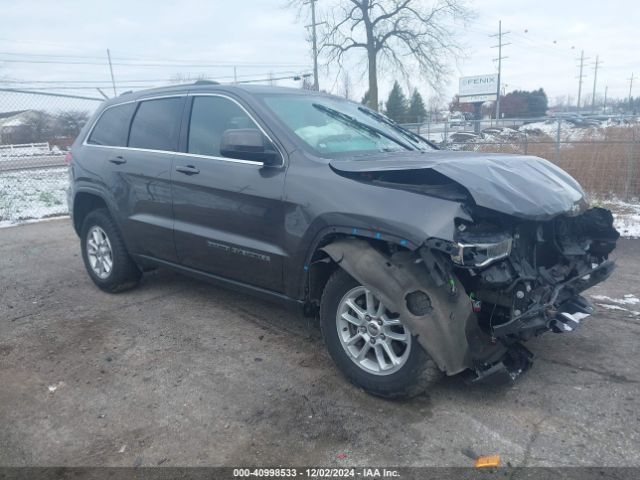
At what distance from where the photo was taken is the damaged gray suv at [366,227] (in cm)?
286

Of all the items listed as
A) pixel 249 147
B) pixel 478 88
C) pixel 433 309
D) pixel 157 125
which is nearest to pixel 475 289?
pixel 433 309

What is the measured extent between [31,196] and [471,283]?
453 inches

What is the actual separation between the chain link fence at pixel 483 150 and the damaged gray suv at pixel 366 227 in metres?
5.72

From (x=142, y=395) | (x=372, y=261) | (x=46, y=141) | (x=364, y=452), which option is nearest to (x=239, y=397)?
(x=142, y=395)

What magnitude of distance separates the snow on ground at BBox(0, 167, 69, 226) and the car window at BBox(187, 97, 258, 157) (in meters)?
6.80

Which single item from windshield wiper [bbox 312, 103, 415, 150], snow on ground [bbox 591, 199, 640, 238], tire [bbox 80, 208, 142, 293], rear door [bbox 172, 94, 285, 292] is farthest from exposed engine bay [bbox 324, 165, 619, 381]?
snow on ground [bbox 591, 199, 640, 238]

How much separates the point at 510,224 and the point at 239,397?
1.91 metres

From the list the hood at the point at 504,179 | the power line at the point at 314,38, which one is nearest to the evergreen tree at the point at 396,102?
the power line at the point at 314,38

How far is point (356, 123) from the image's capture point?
4.28 m

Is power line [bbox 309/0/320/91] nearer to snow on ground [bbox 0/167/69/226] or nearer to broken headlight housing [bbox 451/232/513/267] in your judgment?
snow on ground [bbox 0/167/69/226]

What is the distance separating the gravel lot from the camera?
2.70 metres

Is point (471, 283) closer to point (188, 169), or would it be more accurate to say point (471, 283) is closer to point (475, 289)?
point (475, 289)

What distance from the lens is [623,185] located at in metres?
9.58

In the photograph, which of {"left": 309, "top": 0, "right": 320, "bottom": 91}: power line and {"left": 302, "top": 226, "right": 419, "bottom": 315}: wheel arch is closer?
{"left": 302, "top": 226, "right": 419, "bottom": 315}: wheel arch
